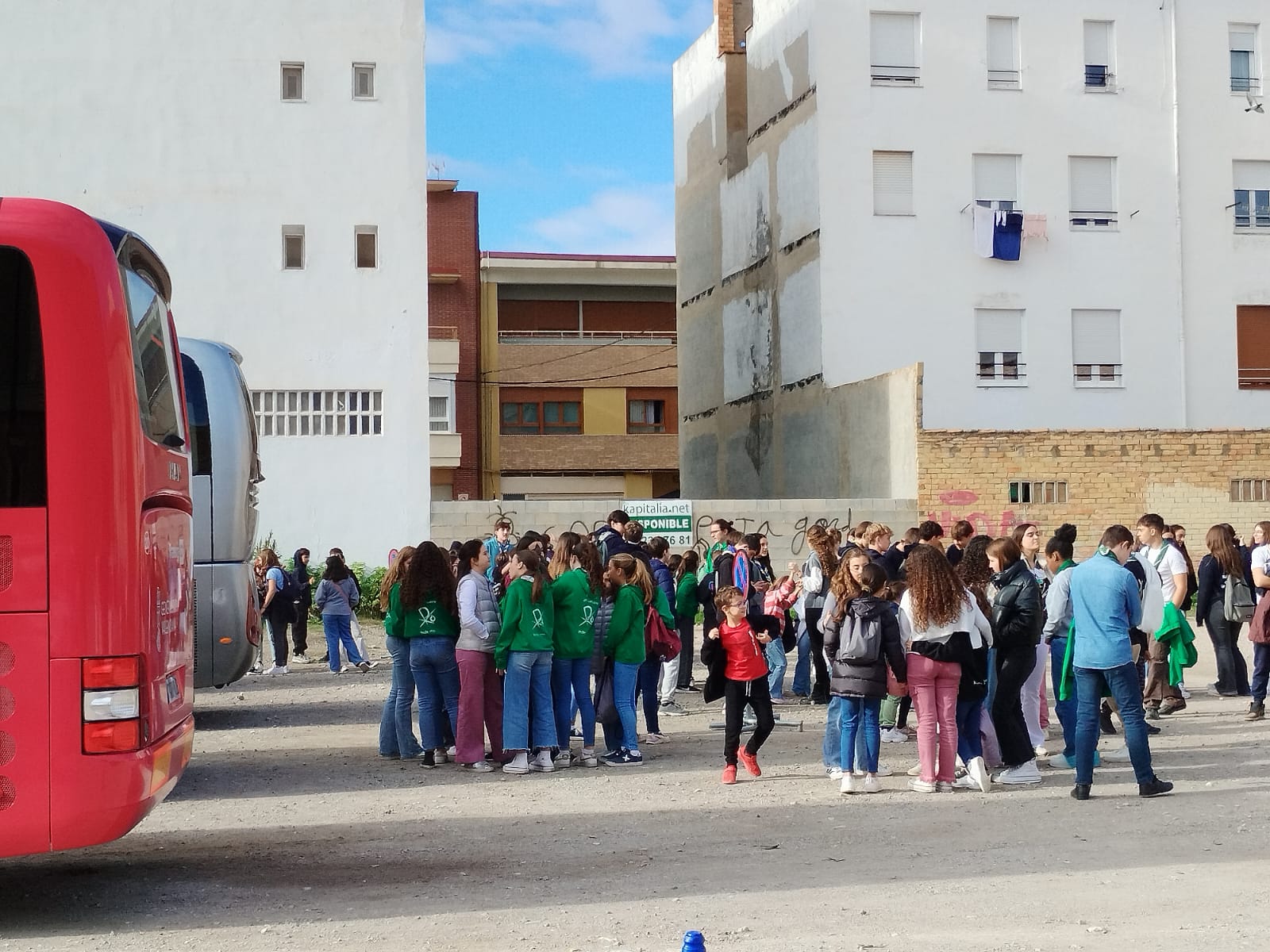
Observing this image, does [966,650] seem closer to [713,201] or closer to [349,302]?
[349,302]

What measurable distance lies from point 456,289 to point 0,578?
4890cm

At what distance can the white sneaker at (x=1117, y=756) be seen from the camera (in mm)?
12523

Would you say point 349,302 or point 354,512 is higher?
point 349,302

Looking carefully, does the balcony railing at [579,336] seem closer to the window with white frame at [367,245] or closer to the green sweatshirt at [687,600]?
the window with white frame at [367,245]

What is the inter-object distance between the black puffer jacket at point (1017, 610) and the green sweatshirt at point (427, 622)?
4.25 metres

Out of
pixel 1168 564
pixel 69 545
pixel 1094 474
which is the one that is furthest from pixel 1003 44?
pixel 69 545

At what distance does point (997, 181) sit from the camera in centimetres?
3916

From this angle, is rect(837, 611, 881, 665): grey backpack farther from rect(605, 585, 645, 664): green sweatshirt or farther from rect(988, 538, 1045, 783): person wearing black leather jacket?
rect(605, 585, 645, 664): green sweatshirt

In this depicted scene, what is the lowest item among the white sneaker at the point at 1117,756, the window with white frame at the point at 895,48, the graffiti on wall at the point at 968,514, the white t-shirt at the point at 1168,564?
the white sneaker at the point at 1117,756

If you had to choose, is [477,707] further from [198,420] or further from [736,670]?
[198,420]

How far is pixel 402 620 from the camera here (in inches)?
502

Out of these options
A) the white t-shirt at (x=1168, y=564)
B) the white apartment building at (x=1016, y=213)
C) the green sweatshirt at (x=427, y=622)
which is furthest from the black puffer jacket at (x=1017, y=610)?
the white apartment building at (x=1016, y=213)

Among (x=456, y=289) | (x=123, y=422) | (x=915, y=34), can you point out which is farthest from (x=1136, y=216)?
(x=123, y=422)

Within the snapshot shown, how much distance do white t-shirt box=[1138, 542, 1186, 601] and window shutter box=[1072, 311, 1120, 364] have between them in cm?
2493
